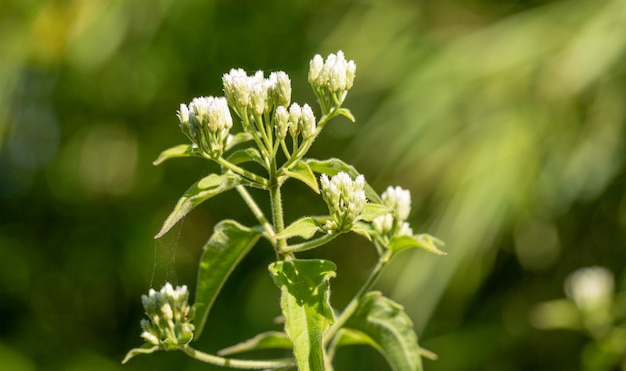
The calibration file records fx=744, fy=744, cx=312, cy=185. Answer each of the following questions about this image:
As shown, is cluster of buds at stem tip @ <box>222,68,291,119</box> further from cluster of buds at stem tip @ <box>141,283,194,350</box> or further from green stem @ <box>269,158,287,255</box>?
cluster of buds at stem tip @ <box>141,283,194,350</box>

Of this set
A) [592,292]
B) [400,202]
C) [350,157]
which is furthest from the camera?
[350,157]

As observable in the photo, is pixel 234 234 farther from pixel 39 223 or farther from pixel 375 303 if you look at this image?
pixel 39 223

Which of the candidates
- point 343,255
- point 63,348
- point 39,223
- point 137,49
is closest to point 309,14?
point 137,49

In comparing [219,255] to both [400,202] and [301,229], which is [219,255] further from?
[400,202]

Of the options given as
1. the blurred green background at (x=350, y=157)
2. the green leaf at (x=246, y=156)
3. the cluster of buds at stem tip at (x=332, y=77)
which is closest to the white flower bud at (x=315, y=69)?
the cluster of buds at stem tip at (x=332, y=77)

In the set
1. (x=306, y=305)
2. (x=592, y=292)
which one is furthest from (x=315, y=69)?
(x=592, y=292)

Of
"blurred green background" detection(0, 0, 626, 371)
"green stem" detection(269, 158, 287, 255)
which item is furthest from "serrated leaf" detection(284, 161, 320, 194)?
"blurred green background" detection(0, 0, 626, 371)
